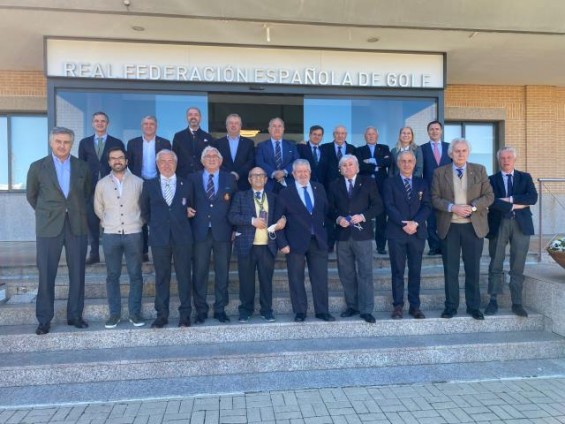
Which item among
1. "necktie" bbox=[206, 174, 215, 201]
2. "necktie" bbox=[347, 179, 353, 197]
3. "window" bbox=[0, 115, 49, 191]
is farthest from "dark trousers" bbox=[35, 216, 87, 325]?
"window" bbox=[0, 115, 49, 191]

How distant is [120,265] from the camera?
4637 mm

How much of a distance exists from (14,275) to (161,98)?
3.71m

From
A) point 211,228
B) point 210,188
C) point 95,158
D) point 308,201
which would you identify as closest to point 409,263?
point 308,201

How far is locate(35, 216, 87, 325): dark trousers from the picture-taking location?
4465mm

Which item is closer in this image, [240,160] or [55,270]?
[55,270]

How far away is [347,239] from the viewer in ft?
16.1

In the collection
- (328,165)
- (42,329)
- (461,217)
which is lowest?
(42,329)

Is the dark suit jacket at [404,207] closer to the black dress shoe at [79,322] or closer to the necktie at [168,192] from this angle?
the necktie at [168,192]

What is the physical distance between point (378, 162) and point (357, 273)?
1963mm

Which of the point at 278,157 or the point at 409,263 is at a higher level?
the point at 278,157

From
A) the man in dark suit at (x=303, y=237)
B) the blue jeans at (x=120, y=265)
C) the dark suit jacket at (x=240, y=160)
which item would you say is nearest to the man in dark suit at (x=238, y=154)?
the dark suit jacket at (x=240, y=160)

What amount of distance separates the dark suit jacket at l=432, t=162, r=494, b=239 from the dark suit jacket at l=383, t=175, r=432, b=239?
5.6 inches

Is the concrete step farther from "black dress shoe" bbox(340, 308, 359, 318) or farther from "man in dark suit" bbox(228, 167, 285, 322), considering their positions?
"man in dark suit" bbox(228, 167, 285, 322)

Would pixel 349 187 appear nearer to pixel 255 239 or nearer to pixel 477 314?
pixel 255 239
